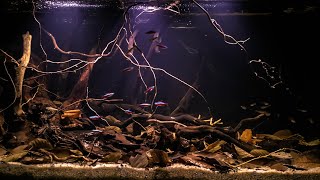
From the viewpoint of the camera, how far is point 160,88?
6.94 m

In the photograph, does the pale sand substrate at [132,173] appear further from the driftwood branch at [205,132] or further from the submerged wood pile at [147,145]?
the driftwood branch at [205,132]

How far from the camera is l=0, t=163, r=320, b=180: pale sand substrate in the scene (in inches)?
92.4

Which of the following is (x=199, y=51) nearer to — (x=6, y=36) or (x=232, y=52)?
(x=232, y=52)

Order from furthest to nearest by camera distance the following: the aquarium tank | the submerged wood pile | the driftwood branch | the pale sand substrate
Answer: the driftwood branch → the aquarium tank → the submerged wood pile → the pale sand substrate

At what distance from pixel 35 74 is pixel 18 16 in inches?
96.7

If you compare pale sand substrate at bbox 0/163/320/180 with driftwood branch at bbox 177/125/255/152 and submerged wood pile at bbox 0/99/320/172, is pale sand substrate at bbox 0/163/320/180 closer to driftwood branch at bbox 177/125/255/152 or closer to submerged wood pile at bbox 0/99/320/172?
submerged wood pile at bbox 0/99/320/172

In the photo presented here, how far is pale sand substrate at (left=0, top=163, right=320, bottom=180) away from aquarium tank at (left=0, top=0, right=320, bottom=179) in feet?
0.07

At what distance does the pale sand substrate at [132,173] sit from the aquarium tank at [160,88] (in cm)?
2

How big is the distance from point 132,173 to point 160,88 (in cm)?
468

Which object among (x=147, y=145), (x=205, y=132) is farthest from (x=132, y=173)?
(x=205, y=132)

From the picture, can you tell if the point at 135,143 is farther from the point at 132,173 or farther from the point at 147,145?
the point at 132,173

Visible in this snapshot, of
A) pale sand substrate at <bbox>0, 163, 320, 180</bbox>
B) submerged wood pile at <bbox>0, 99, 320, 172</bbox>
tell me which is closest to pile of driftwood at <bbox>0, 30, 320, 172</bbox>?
submerged wood pile at <bbox>0, 99, 320, 172</bbox>

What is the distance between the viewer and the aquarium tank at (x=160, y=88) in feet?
9.41

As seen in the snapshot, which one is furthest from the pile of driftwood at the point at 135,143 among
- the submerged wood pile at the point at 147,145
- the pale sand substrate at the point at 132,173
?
the pale sand substrate at the point at 132,173
